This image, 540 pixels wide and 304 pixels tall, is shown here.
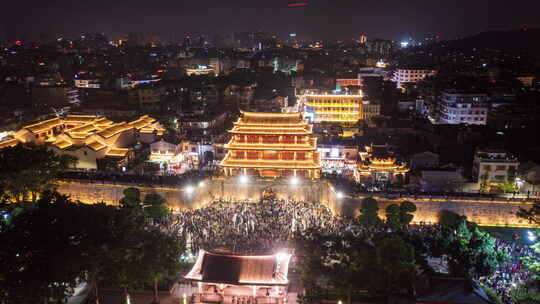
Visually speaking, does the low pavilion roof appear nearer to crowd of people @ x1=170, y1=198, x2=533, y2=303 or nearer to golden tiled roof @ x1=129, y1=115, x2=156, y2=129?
crowd of people @ x1=170, y1=198, x2=533, y2=303

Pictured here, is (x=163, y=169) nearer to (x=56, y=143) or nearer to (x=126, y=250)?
(x=56, y=143)

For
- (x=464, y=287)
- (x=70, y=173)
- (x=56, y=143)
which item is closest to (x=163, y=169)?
(x=70, y=173)

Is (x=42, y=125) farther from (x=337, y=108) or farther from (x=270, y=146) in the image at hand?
(x=337, y=108)

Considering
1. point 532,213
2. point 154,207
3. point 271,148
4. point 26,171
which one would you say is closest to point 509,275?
point 532,213

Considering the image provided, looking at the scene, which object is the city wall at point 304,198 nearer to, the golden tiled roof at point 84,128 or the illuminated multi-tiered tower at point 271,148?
the illuminated multi-tiered tower at point 271,148

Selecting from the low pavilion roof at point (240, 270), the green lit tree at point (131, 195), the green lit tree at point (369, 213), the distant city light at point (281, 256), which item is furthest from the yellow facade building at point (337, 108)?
the low pavilion roof at point (240, 270)

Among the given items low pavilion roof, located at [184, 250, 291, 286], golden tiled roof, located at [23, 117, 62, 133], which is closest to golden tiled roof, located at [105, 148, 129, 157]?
golden tiled roof, located at [23, 117, 62, 133]

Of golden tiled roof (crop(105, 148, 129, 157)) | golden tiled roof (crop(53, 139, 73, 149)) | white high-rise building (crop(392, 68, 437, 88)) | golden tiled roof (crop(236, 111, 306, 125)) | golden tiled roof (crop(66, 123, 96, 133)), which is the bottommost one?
golden tiled roof (crop(105, 148, 129, 157))
